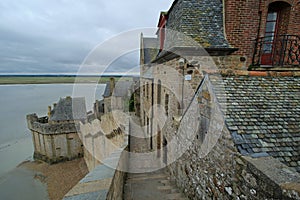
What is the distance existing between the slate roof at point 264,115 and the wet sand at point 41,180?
16573mm

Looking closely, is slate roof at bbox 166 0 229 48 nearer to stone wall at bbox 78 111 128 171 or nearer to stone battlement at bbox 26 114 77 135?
stone wall at bbox 78 111 128 171

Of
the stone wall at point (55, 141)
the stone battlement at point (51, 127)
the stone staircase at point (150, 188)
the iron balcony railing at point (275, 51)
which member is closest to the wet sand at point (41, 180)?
the stone wall at point (55, 141)

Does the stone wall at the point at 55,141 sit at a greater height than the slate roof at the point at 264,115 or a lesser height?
lesser

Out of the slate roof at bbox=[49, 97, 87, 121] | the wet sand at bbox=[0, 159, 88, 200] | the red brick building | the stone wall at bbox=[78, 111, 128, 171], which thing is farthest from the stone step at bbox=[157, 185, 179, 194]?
the slate roof at bbox=[49, 97, 87, 121]

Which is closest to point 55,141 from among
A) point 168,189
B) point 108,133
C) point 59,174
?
point 59,174

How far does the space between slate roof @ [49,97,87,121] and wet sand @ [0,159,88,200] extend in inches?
211

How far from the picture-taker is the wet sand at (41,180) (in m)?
14.9

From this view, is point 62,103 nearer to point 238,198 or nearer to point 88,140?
point 88,140

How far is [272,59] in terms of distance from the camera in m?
5.71

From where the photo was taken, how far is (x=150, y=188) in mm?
5441

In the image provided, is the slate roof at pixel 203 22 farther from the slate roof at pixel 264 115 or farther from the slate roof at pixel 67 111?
the slate roof at pixel 67 111

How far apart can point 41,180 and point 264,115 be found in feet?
69.1

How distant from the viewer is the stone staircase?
193 inches

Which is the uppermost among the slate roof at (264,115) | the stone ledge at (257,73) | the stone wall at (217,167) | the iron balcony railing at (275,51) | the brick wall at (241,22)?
the brick wall at (241,22)
